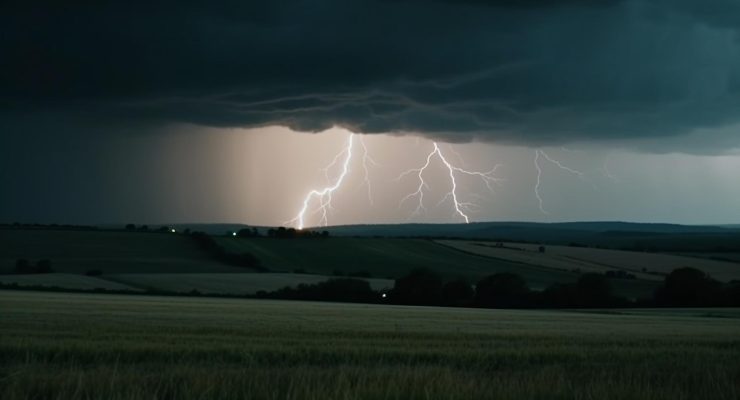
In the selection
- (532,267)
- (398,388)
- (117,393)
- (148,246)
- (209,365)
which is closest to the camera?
(117,393)

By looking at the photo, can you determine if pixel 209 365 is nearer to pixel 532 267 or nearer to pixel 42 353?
pixel 42 353

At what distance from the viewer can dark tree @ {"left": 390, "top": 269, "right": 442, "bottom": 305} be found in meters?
62.6

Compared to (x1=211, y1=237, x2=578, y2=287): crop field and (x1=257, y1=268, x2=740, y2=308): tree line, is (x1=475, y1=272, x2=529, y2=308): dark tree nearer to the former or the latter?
(x1=257, y1=268, x2=740, y2=308): tree line

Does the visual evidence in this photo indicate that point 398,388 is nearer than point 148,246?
Yes

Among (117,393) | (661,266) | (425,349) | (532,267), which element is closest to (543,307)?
(532,267)

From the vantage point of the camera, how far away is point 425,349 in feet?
46.7

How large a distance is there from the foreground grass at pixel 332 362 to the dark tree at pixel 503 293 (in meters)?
41.0

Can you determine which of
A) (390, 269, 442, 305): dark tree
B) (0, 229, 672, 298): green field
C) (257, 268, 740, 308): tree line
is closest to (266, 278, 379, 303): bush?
(257, 268, 740, 308): tree line

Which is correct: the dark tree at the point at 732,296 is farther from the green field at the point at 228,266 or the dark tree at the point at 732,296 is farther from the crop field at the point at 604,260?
the crop field at the point at 604,260

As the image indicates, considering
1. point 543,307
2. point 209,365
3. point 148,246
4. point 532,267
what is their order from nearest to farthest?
point 209,365
point 543,307
point 532,267
point 148,246

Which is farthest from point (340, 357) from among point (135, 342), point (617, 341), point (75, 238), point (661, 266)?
point (75, 238)

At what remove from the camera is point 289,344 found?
48.6 feet

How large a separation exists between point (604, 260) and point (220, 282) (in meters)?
47.1

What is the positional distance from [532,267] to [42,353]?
238 ft
